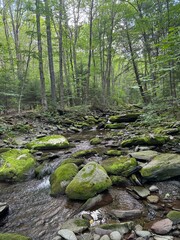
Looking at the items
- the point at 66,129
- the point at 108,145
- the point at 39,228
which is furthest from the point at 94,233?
the point at 66,129

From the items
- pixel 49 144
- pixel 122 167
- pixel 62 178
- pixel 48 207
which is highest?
pixel 49 144

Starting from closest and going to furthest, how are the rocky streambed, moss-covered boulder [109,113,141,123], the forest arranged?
the rocky streambed
the forest
moss-covered boulder [109,113,141,123]

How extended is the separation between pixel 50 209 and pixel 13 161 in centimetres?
210

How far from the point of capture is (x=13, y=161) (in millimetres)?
4812

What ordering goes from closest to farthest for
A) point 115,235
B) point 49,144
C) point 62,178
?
point 115,235, point 62,178, point 49,144

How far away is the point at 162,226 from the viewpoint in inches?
96.4

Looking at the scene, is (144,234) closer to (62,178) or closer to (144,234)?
(144,234)

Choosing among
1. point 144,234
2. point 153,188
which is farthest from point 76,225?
point 153,188

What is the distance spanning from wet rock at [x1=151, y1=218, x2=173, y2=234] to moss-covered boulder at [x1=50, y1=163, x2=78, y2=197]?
181 cm

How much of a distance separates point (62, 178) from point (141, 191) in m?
1.59

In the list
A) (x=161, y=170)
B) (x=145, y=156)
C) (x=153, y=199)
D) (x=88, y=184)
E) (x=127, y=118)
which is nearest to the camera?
(x=153, y=199)

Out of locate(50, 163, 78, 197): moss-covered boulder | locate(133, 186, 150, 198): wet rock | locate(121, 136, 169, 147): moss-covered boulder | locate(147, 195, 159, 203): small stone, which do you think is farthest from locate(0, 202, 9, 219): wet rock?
locate(121, 136, 169, 147): moss-covered boulder

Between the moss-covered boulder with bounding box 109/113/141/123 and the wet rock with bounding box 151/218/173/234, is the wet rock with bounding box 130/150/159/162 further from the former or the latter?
the moss-covered boulder with bounding box 109/113/141/123

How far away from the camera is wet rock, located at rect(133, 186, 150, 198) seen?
3.29 meters
